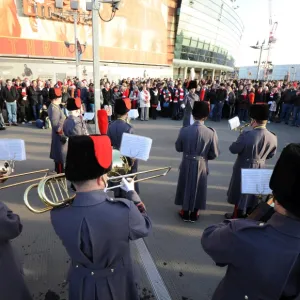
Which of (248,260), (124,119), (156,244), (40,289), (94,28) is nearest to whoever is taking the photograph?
(248,260)

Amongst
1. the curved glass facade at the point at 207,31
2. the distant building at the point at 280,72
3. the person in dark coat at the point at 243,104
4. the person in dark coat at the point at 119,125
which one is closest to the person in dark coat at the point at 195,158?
the person in dark coat at the point at 119,125

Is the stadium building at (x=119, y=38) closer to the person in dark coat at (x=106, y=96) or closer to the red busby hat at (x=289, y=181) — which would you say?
the person in dark coat at (x=106, y=96)

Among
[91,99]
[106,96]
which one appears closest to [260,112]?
[106,96]

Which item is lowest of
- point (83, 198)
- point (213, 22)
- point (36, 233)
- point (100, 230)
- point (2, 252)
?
point (36, 233)

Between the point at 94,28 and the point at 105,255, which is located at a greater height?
the point at 94,28

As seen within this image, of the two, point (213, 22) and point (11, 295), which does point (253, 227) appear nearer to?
point (11, 295)

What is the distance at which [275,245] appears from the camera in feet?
4.03

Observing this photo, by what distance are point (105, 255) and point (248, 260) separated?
0.90 m

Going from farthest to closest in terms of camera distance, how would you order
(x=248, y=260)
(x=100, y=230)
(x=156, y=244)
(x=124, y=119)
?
(x=124, y=119)
(x=156, y=244)
(x=100, y=230)
(x=248, y=260)

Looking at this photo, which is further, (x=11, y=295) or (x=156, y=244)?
(x=156, y=244)

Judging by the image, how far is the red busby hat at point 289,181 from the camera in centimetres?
122

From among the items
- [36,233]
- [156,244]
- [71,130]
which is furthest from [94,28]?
[156,244]

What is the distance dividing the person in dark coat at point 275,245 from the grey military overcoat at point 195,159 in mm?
2458

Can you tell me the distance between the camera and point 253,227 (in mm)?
1327
